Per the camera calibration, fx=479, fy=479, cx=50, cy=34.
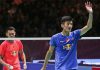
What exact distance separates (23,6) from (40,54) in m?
3.74

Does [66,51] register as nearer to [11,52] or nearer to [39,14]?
[11,52]

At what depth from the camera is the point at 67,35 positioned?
780 centimetres

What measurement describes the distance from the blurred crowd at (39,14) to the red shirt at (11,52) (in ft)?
11.3

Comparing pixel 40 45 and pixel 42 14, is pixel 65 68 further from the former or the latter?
pixel 42 14

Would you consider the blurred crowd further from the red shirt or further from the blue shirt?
the blue shirt

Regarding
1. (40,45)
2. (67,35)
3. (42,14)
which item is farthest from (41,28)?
(67,35)

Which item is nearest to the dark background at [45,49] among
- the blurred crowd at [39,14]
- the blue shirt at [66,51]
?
the blue shirt at [66,51]

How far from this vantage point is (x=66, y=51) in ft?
25.4

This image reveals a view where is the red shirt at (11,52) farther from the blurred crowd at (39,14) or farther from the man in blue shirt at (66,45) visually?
the blurred crowd at (39,14)

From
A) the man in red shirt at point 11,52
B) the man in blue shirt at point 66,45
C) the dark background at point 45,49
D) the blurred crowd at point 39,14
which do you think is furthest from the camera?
the blurred crowd at point 39,14

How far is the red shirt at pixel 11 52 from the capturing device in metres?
9.35

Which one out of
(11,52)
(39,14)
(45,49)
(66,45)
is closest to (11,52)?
(11,52)

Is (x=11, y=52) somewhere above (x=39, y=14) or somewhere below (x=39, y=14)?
below

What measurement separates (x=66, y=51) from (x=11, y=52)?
1962mm
